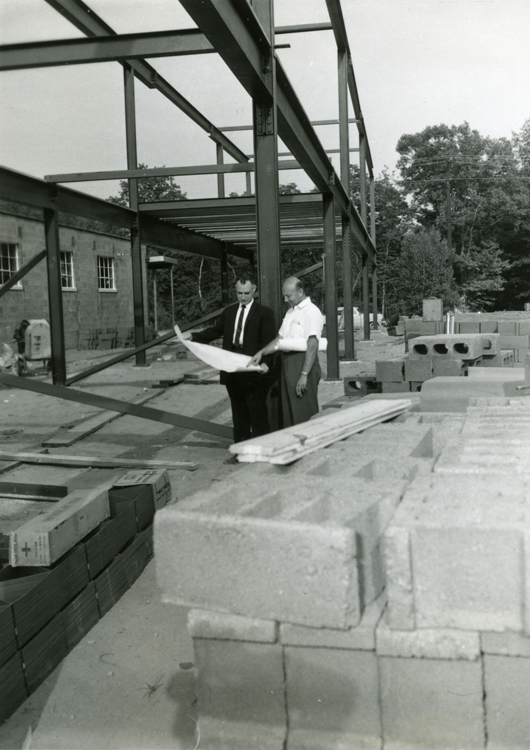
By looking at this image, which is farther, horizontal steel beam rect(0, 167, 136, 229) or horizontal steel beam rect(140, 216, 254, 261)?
horizontal steel beam rect(140, 216, 254, 261)

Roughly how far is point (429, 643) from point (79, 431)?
23.6 feet

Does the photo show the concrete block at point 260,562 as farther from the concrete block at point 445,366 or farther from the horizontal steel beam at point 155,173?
the horizontal steel beam at point 155,173

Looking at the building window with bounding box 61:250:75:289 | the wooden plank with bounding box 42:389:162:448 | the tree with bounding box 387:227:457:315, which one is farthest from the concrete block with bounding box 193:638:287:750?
the tree with bounding box 387:227:457:315

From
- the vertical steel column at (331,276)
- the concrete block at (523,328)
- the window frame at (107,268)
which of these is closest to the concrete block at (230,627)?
the vertical steel column at (331,276)

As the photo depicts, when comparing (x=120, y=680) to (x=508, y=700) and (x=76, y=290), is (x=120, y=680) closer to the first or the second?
(x=508, y=700)

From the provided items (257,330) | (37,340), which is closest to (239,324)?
(257,330)

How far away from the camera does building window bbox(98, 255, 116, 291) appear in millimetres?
28031

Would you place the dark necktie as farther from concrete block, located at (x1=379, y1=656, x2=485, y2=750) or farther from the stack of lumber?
concrete block, located at (x1=379, y1=656, x2=485, y2=750)

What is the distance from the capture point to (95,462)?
7145 mm

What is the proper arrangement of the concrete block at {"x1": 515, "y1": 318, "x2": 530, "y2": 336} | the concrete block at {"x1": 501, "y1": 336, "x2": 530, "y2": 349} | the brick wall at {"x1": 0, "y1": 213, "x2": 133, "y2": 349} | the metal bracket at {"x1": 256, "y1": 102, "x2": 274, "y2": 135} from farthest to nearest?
the brick wall at {"x1": 0, "y1": 213, "x2": 133, "y2": 349}
the concrete block at {"x1": 515, "y1": 318, "x2": 530, "y2": 336}
the concrete block at {"x1": 501, "y1": 336, "x2": 530, "y2": 349}
the metal bracket at {"x1": 256, "y1": 102, "x2": 274, "y2": 135}

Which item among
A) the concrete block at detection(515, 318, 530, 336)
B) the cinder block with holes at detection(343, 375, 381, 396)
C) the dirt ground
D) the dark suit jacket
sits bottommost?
the dirt ground

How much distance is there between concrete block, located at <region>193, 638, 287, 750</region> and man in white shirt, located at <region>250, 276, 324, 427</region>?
4.20 metres

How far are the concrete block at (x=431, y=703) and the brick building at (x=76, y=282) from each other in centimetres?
1956

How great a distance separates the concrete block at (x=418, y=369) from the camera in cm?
943
